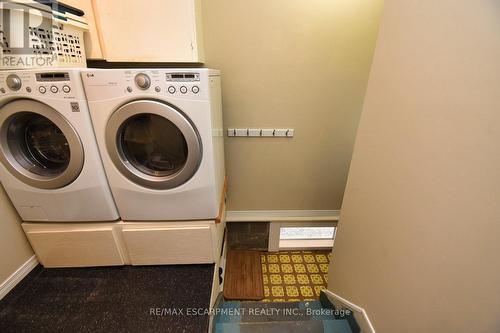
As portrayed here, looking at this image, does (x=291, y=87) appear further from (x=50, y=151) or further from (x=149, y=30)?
(x=50, y=151)

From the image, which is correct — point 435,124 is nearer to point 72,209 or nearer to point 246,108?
point 246,108

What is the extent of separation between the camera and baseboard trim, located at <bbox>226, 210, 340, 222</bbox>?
6.43 feet

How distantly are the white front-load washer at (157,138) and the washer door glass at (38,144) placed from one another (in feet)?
1.03

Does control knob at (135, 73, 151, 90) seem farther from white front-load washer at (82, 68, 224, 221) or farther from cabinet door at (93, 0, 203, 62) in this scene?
cabinet door at (93, 0, 203, 62)

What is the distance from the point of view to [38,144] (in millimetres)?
1182

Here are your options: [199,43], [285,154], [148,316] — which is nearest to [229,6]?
[199,43]

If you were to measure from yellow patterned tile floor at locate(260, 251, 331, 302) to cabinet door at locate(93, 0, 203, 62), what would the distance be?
1.91 meters

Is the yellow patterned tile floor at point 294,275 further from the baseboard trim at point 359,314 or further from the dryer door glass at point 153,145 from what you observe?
the dryer door glass at point 153,145

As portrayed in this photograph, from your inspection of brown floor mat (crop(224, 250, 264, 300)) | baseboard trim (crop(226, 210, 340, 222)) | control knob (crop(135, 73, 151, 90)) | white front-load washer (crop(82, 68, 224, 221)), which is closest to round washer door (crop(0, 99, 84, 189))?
white front-load washer (crop(82, 68, 224, 221))

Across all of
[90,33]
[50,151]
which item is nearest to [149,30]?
[90,33]

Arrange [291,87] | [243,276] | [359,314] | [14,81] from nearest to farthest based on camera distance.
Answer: [14,81]
[359,314]
[291,87]
[243,276]

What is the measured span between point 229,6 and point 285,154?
1.15m

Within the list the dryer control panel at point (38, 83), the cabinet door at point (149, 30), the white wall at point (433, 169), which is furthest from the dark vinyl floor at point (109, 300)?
the cabinet door at point (149, 30)

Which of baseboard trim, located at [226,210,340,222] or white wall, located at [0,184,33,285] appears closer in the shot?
white wall, located at [0,184,33,285]
